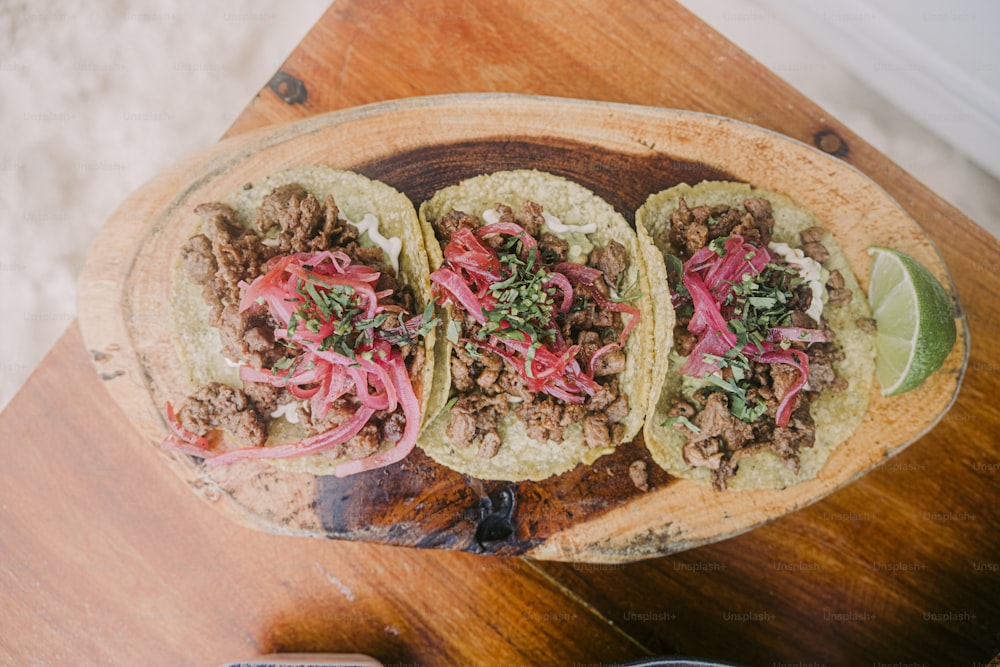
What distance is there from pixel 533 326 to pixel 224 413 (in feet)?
6.01

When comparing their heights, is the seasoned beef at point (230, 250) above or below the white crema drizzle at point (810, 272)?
below

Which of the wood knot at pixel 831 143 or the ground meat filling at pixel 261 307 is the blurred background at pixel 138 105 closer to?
the wood knot at pixel 831 143

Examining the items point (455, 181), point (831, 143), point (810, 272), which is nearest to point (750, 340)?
point (810, 272)

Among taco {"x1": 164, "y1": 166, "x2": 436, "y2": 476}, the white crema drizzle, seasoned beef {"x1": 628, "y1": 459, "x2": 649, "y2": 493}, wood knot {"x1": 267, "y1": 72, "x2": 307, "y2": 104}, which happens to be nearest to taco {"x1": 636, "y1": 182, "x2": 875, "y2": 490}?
the white crema drizzle

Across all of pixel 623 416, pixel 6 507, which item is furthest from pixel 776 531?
pixel 6 507

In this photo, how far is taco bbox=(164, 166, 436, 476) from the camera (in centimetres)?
338

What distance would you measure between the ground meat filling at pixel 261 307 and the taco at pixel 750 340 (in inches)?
59.8

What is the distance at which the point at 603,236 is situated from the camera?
12.4 feet

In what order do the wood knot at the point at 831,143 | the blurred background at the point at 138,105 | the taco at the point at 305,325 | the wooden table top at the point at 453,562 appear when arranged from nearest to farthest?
the taco at the point at 305,325, the wooden table top at the point at 453,562, the wood knot at the point at 831,143, the blurred background at the point at 138,105

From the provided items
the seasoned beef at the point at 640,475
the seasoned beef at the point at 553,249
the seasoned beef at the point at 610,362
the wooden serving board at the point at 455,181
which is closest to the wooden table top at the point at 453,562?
the wooden serving board at the point at 455,181

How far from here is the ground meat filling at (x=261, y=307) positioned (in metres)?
3.52

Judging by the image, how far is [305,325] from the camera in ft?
10.8

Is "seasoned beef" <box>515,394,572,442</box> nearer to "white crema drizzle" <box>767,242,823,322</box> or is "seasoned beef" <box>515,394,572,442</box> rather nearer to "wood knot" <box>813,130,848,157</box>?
"white crema drizzle" <box>767,242,823,322</box>

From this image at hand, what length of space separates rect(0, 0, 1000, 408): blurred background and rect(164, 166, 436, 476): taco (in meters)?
1.51
